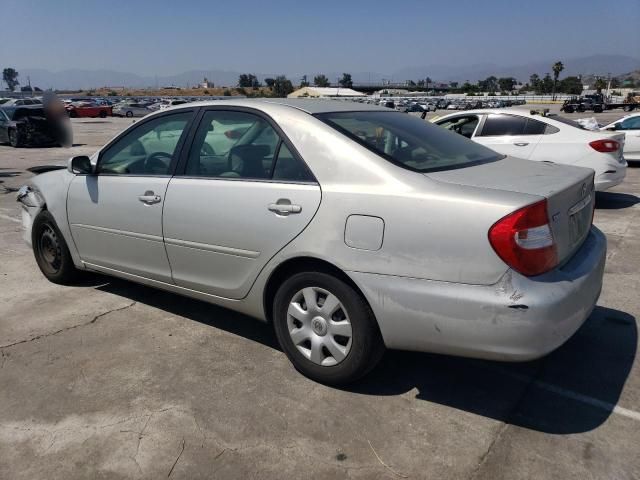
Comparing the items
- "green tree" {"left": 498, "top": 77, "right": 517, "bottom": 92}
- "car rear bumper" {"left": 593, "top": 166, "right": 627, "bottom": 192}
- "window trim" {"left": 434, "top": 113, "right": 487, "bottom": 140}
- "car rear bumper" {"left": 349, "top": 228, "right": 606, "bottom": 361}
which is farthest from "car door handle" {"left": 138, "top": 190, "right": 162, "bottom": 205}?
"green tree" {"left": 498, "top": 77, "right": 517, "bottom": 92}

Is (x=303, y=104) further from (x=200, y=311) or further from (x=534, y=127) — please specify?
(x=534, y=127)

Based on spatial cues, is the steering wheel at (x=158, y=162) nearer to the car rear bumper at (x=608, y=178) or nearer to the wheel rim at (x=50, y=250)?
the wheel rim at (x=50, y=250)

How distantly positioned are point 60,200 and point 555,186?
3.70 metres

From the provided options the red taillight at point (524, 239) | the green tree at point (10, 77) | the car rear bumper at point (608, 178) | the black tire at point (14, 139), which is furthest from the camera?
the green tree at point (10, 77)

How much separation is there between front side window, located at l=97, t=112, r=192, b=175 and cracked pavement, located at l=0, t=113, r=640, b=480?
1.13 metres

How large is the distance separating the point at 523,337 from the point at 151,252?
251 centimetres

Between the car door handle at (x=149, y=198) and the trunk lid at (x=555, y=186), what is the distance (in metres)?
1.85

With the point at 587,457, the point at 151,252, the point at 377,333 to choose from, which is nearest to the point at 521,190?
the point at 377,333

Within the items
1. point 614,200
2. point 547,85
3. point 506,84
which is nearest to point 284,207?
point 614,200

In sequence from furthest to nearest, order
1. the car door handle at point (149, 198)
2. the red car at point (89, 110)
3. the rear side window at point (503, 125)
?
the red car at point (89, 110), the rear side window at point (503, 125), the car door handle at point (149, 198)

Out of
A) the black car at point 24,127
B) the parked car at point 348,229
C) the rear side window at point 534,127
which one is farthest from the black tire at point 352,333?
the black car at point 24,127

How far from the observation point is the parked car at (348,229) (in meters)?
2.60

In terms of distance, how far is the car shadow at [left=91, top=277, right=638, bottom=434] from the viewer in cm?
295

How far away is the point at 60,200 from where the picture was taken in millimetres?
4531
